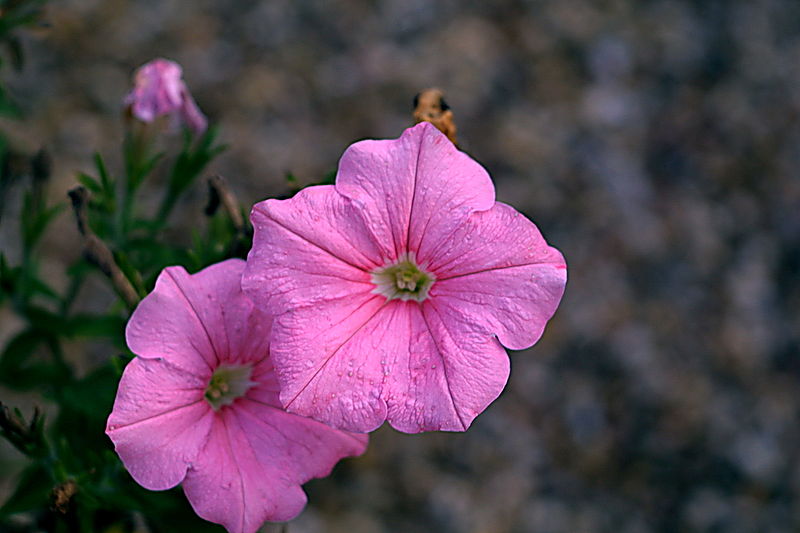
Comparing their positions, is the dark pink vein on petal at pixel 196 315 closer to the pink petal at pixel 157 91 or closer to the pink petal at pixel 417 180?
the pink petal at pixel 417 180

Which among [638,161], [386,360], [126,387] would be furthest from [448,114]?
[638,161]

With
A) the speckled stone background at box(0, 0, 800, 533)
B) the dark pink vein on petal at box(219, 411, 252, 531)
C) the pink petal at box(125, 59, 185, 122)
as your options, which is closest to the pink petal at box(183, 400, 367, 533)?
the dark pink vein on petal at box(219, 411, 252, 531)

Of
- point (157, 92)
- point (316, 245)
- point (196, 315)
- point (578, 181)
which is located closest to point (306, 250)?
point (316, 245)

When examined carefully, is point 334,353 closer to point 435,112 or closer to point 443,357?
point 443,357

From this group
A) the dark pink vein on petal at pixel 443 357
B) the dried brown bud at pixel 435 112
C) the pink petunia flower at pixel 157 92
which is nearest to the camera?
the dark pink vein on petal at pixel 443 357

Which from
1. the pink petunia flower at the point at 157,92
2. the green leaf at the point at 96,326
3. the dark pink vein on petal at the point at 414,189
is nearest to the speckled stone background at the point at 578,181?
the green leaf at the point at 96,326

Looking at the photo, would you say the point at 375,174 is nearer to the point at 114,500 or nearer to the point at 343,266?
the point at 343,266
